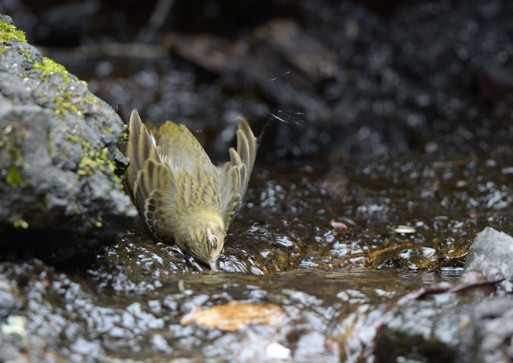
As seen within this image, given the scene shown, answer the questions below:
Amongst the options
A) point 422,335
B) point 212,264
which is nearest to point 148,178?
point 212,264

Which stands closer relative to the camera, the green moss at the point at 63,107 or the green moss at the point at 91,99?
the green moss at the point at 63,107

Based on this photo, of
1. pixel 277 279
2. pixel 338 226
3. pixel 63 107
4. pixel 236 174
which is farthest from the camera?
pixel 338 226

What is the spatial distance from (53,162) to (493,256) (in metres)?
2.79

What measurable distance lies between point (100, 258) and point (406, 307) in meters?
1.85

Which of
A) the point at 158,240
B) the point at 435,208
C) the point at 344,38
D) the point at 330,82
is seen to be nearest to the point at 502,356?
the point at 158,240

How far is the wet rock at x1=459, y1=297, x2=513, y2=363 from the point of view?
2.72 meters

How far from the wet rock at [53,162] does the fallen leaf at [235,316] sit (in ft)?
2.28

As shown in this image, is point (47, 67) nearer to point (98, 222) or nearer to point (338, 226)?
point (98, 222)

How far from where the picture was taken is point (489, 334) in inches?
109

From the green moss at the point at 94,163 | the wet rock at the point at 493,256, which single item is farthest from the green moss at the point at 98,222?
the wet rock at the point at 493,256

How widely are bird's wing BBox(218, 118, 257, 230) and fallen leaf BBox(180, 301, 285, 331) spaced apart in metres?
1.65

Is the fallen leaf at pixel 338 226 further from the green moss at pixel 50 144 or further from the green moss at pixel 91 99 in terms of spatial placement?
the green moss at pixel 50 144

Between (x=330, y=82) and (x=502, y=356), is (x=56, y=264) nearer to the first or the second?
(x=502, y=356)

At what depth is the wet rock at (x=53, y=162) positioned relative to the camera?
312 cm
